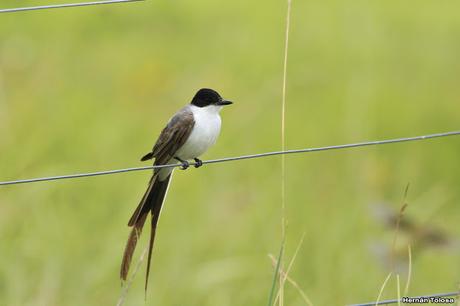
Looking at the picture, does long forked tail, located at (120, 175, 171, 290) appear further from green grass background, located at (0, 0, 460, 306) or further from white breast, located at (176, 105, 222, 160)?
green grass background, located at (0, 0, 460, 306)

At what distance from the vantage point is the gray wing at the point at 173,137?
20.4 feet

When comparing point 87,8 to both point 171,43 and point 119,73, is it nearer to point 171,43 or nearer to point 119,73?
point 171,43

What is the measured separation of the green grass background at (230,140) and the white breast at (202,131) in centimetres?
128

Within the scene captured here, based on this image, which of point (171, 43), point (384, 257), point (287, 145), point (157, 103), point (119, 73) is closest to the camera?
point (384, 257)

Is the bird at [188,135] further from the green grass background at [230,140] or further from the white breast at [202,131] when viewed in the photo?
the green grass background at [230,140]

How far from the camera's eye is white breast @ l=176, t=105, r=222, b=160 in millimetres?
6199

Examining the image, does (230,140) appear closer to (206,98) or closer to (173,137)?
(206,98)

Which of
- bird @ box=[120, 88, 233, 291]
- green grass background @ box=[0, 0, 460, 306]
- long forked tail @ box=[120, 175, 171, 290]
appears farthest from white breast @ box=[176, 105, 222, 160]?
green grass background @ box=[0, 0, 460, 306]

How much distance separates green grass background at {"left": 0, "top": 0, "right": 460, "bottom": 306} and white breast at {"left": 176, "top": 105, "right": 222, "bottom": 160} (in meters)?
1.28

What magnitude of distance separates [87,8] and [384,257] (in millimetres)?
7702

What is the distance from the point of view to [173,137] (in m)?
6.22

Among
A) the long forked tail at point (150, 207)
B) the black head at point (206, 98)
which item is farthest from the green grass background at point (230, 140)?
the black head at point (206, 98)

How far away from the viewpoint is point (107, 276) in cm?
746

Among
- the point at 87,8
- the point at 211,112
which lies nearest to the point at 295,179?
the point at 211,112
